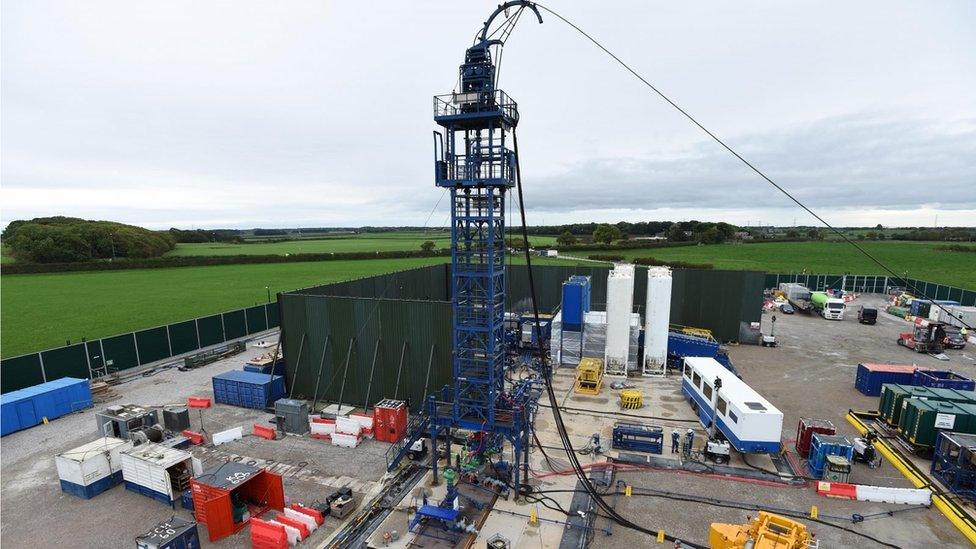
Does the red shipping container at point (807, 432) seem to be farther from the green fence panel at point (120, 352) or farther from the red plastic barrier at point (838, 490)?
the green fence panel at point (120, 352)

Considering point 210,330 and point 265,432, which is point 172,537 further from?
point 210,330

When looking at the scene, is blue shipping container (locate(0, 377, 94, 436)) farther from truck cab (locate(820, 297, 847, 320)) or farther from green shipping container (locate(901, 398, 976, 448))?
truck cab (locate(820, 297, 847, 320))

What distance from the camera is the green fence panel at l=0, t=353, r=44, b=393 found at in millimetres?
25062

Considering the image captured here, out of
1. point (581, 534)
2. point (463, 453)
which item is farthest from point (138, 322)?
point (581, 534)

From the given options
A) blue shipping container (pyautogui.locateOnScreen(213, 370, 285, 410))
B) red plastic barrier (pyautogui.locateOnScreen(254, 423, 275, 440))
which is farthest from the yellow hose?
blue shipping container (pyautogui.locateOnScreen(213, 370, 285, 410))

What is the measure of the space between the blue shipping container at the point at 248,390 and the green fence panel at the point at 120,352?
11255 mm

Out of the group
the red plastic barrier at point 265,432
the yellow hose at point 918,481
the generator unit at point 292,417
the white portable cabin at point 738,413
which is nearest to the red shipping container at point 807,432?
the white portable cabin at point 738,413

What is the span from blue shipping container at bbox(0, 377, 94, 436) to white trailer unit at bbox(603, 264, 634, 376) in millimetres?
32898

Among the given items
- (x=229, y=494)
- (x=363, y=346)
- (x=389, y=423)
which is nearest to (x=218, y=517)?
(x=229, y=494)

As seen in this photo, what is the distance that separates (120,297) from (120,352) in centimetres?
3558

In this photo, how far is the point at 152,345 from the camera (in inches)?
1288

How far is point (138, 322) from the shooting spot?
4312 cm

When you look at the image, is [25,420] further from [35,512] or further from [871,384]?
[871,384]

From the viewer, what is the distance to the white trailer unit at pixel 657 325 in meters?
29.3
